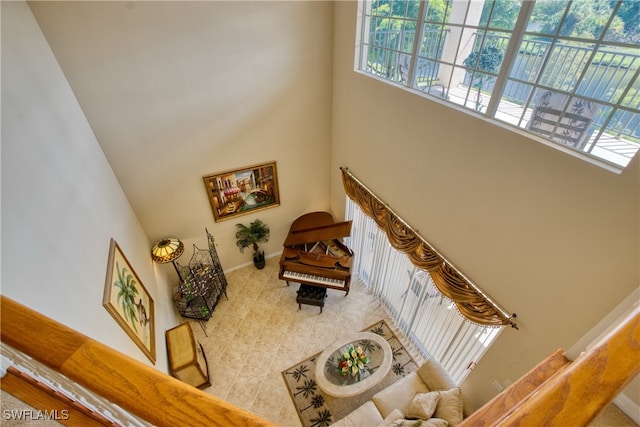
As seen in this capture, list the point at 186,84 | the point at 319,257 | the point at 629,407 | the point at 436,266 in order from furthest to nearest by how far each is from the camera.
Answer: the point at 319,257 → the point at 186,84 → the point at 436,266 → the point at 629,407

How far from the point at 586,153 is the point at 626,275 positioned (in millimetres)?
775

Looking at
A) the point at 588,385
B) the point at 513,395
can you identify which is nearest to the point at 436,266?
the point at 513,395

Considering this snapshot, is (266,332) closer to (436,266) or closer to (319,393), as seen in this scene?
(319,393)

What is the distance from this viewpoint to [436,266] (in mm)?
3250

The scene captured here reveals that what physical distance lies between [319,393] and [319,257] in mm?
1920

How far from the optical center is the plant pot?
5.75 meters

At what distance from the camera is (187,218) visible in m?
4.80

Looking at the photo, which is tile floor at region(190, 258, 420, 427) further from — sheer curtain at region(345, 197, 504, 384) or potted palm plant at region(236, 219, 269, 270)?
potted palm plant at region(236, 219, 269, 270)

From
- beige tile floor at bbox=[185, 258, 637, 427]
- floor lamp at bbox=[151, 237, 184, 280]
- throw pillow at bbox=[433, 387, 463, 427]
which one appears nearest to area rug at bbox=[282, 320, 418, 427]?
beige tile floor at bbox=[185, 258, 637, 427]

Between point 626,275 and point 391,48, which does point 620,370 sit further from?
point 391,48

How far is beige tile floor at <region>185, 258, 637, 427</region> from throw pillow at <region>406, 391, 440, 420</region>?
4.30ft

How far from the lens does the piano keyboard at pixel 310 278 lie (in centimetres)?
479

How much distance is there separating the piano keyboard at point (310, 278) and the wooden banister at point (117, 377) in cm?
430

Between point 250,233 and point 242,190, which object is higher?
point 242,190
